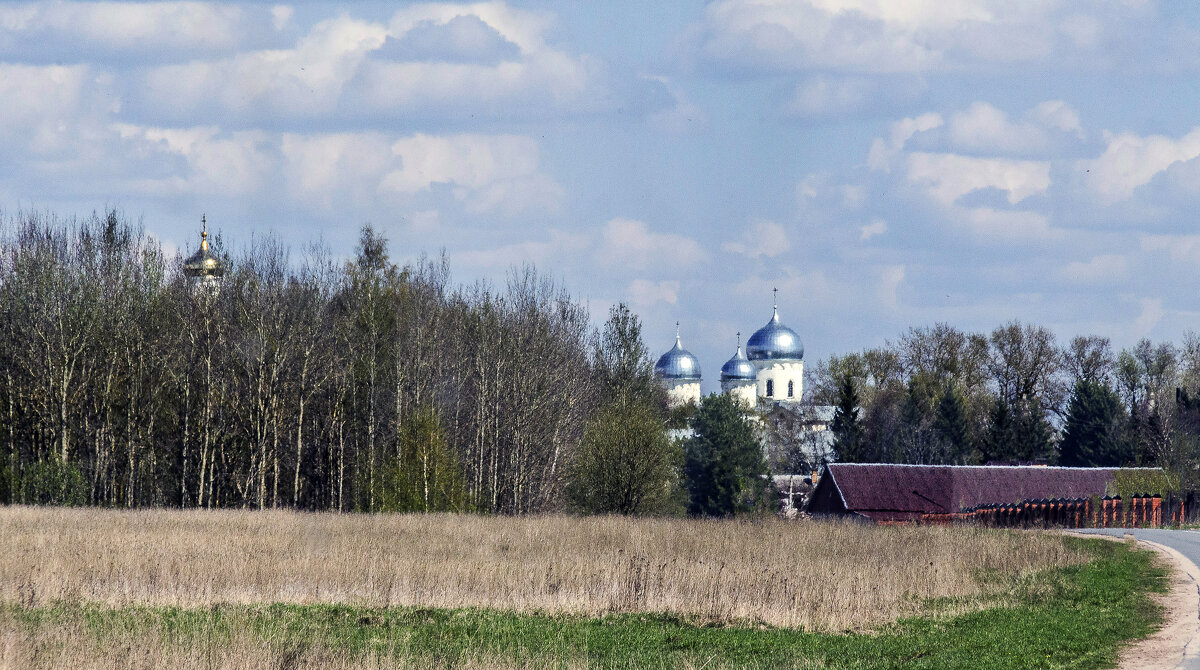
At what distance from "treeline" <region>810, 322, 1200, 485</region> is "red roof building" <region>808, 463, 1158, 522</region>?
21.3ft

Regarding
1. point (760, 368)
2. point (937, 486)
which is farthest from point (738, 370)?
point (937, 486)

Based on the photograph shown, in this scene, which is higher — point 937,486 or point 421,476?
point 421,476

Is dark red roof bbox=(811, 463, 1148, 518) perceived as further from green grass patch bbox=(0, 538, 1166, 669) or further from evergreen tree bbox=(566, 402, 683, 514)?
green grass patch bbox=(0, 538, 1166, 669)

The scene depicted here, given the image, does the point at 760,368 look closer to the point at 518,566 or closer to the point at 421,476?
the point at 421,476

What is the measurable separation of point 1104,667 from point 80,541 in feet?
57.3

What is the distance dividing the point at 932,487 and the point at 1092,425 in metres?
24.2

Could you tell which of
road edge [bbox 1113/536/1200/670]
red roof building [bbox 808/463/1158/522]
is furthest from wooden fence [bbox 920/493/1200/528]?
road edge [bbox 1113/536/1200/670]

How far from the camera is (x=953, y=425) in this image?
78875 millimetres

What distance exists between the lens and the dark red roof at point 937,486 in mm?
58281

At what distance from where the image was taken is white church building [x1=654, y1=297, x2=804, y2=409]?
133 m

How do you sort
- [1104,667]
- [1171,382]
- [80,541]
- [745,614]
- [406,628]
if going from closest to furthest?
1. [1104,667]
2. [406,628]
3. [745,614]
4. [80,541]
5. [1171,382]

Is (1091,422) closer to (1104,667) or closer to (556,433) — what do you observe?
(556,433)

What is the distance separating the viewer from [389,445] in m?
47.2

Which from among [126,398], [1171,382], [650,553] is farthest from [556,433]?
[1171,382]
